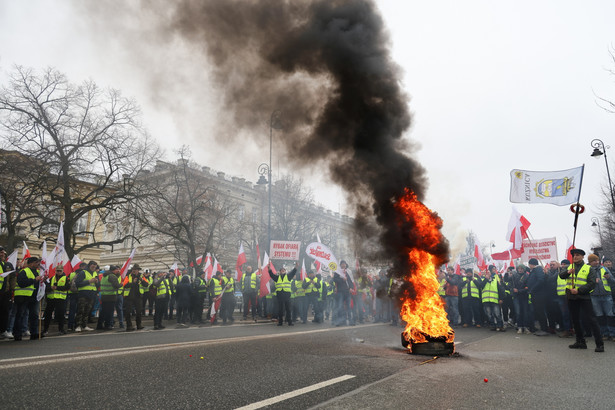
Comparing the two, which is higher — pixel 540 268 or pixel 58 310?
pixel 540 268

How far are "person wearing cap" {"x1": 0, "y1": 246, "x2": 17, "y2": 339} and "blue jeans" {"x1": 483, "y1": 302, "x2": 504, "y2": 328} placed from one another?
524 inches

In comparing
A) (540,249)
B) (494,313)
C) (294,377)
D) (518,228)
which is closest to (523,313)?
(494,313)

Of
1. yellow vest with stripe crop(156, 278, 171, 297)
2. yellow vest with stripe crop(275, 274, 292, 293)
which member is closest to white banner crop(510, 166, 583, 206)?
yellow vest with stripe crop(275, 274, 292, 293)

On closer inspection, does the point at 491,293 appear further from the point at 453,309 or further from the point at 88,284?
the point at 88,284

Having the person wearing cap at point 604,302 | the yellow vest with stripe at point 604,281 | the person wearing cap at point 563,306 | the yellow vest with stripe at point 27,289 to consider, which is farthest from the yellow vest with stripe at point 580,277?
the yellow vest with stripe at point 27,289

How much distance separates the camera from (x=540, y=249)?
1652 centimetres

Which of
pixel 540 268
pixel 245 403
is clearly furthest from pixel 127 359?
pixel 540 268

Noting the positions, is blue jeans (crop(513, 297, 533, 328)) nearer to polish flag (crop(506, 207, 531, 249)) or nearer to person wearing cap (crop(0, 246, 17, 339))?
polish flag (crop(506, 207, 531, 249))

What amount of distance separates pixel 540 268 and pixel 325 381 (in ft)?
32.3

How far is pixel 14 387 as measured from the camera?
4445 mm

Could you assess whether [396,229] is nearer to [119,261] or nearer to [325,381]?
[325,381]

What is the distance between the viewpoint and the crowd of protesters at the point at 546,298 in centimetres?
869

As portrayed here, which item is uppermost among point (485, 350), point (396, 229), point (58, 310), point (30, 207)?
point (30, 207)

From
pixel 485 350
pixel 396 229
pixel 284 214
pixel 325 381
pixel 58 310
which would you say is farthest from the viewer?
pixel 284 214
